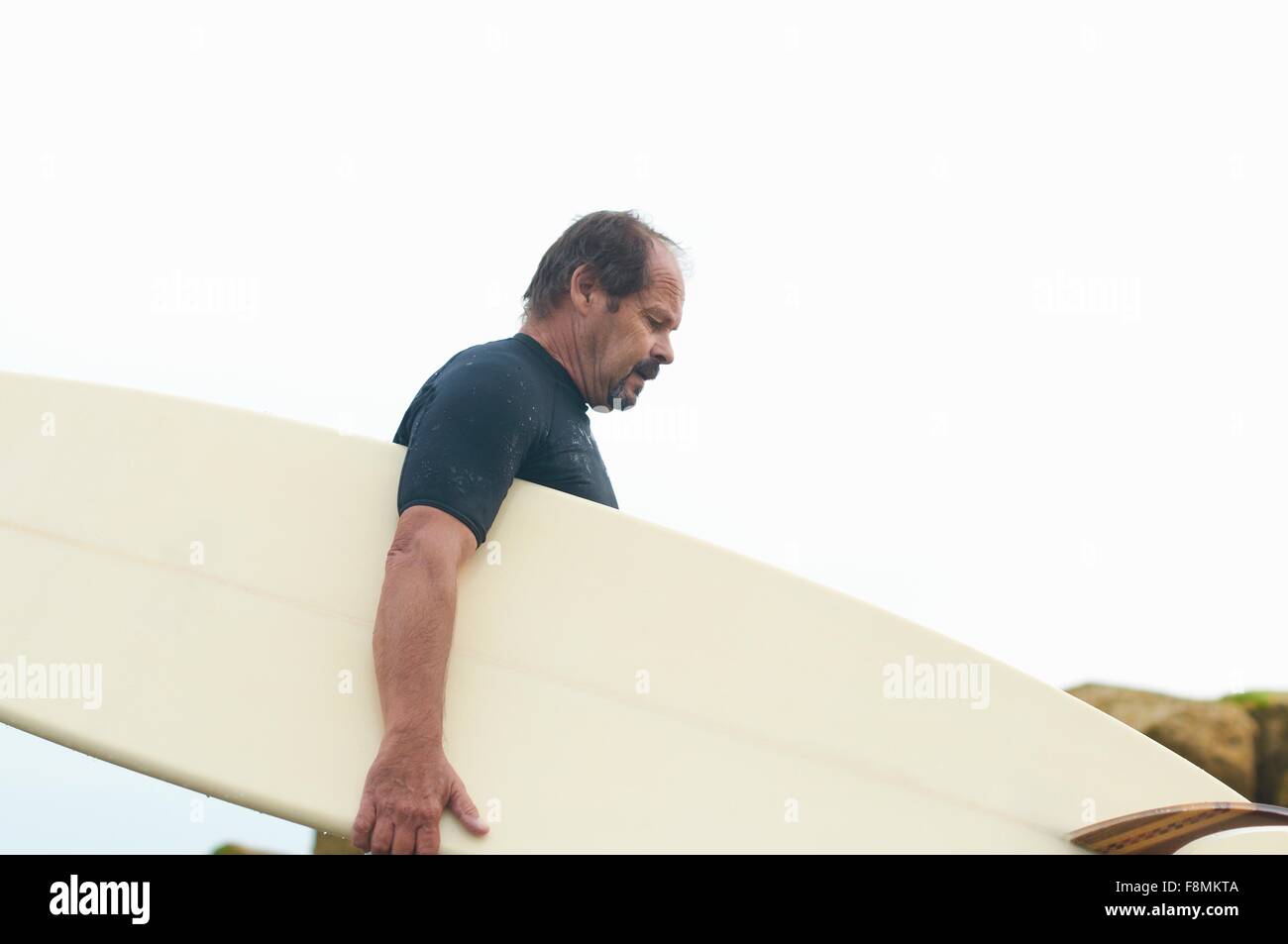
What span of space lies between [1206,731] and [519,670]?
4.94 metres

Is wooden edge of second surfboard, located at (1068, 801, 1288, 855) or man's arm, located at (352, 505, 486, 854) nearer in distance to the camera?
man's arm, located at (352, 505, 486, 854)

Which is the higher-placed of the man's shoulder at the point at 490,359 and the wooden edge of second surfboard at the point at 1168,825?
the man's shoulder at the point at 490,359

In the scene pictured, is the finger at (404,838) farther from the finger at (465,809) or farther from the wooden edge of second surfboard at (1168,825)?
the wooden edge of second surfboard at (1168,825)

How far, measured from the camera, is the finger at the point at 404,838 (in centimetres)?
185

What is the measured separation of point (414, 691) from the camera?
1941 millimetres

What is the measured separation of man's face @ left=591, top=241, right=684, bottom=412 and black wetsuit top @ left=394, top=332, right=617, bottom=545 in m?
0.13

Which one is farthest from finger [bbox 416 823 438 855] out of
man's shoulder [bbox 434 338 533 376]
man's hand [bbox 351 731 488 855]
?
man's shoulder [bbox 434 338 533 376]

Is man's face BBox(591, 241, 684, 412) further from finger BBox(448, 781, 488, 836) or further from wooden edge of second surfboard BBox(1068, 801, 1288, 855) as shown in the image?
wooden edge of second surfboard BBox(1068, 801, 1288, 855)

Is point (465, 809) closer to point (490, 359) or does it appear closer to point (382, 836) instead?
point (382, 836)

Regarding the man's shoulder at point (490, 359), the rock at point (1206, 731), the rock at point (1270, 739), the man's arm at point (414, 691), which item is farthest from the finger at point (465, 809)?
the rock at point (1270, 739)

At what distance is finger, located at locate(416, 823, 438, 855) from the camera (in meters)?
1.86

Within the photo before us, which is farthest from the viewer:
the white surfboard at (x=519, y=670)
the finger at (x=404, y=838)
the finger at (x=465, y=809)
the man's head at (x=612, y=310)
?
the man's head at (x=612, y=310)
